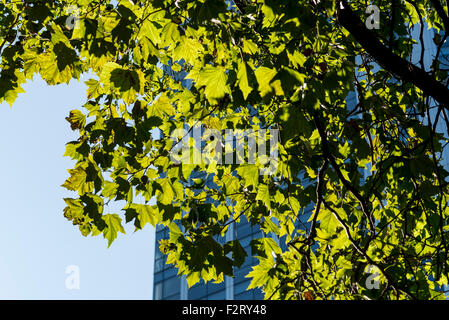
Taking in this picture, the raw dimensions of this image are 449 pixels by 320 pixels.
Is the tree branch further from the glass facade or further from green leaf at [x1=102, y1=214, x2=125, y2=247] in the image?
the glass facade

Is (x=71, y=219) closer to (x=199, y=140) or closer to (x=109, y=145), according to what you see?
(x=109, y=145)

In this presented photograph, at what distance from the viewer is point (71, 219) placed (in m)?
3.42

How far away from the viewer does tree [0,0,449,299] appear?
3.06 meters

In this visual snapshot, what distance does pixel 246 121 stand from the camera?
4367 mm

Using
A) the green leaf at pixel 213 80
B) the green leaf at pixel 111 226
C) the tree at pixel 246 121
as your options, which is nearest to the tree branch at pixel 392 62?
the tree at pixel 246 121

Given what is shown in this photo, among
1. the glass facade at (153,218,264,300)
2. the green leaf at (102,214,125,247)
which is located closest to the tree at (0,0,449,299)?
the green leaf at (102,214,125,247)

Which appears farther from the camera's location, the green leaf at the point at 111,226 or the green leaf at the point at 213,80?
the green leaf at the point at 111,226

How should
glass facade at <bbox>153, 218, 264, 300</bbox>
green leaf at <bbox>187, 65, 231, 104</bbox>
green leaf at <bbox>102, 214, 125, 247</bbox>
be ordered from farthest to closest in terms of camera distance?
1. glass facade at <bbox>153, 218, 264, 300</bbox>
2. green leaf at <bbox>102, 214, 125, 247</bbox>
3. green leaf at <bbox>187, 65, 231, 104</bbox>

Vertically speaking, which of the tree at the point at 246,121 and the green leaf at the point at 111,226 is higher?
the tree at the point at 246,121

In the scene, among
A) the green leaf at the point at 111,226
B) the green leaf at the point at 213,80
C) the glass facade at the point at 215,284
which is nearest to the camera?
the green leaf at the point at 213,80

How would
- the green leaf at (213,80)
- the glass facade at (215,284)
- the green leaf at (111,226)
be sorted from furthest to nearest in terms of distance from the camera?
1. the glass facade at (215,284)
2. the green leaf at (111,226)
3. the green leaf at (213,80)

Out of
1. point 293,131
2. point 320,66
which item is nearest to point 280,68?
point 293,131

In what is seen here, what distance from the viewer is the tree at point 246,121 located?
3057mm

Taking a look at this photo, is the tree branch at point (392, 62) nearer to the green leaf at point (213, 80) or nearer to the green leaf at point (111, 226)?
the green leaf at point (213, 80)
